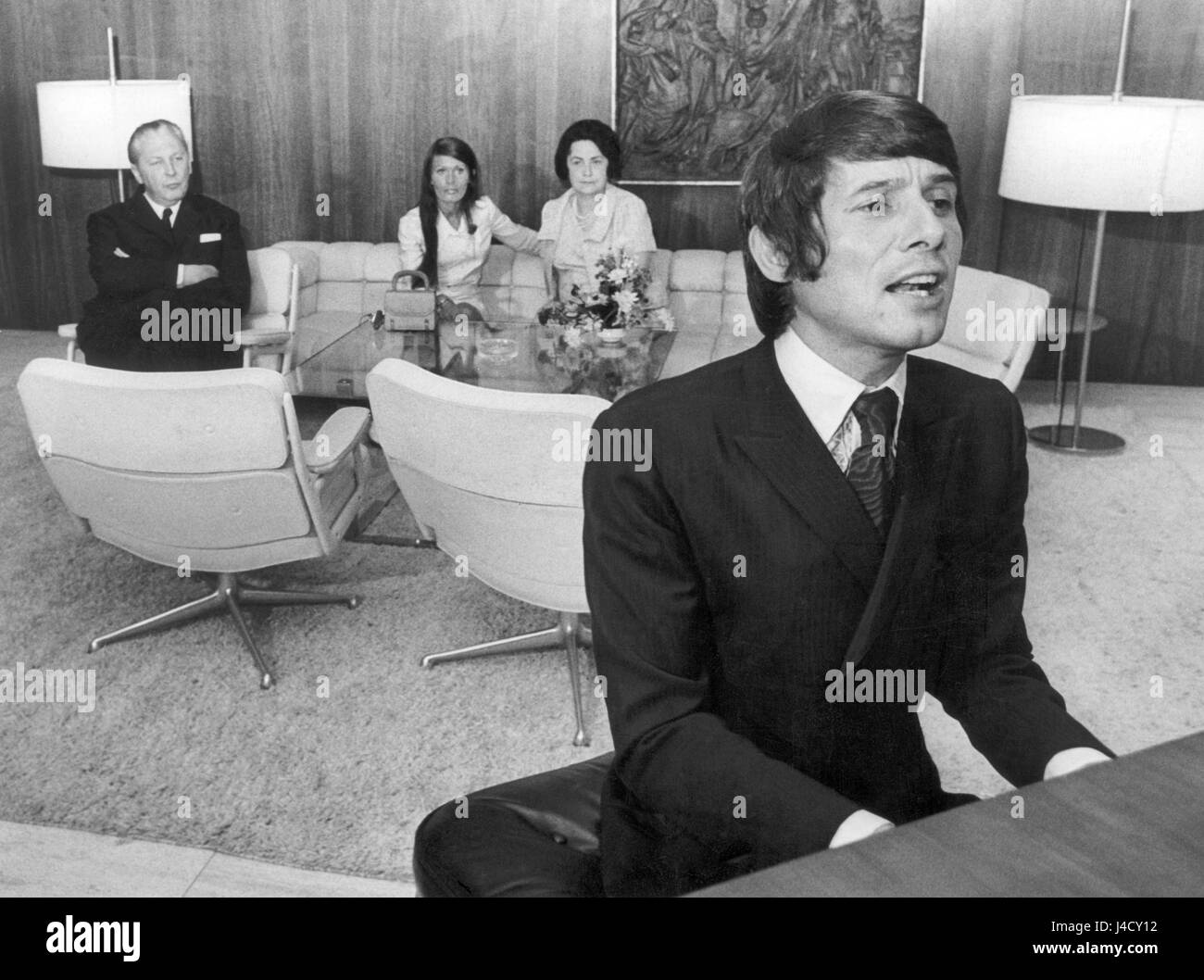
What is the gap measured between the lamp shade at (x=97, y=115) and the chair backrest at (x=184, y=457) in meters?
3.65

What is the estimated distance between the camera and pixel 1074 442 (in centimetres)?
625

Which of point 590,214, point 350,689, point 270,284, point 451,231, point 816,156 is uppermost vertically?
point 816,156

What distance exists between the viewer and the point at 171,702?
12.3 feet

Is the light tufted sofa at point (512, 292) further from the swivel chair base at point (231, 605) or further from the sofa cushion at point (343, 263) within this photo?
the swivel chair base at point (231, 605)

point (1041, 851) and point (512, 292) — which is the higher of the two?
point (1041, 851)

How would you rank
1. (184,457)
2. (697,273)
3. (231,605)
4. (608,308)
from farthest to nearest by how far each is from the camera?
(697,273)
(608,308)
(231,605)
(184,457)

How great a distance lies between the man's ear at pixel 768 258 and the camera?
165 centimetres

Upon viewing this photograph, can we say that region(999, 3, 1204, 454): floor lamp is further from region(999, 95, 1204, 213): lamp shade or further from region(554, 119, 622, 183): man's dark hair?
region(554, 119, 622, 183): man's dark hair

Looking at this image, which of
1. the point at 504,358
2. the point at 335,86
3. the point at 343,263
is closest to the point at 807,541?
the point at 504,358

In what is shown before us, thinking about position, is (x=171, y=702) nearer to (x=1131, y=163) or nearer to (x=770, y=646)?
(x=770, y=646)

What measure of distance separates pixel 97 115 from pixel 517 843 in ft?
20.3

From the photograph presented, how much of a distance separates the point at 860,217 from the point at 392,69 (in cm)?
661

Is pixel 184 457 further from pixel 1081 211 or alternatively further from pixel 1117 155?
pixel 1081 211

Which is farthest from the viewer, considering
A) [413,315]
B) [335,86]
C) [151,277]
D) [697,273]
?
[335,86]
